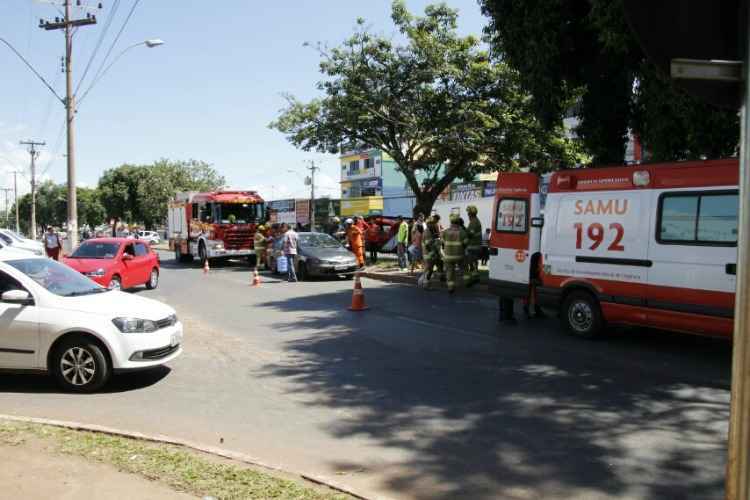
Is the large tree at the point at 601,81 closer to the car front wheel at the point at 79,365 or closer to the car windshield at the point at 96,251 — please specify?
the car front wheel at the point at 79,365

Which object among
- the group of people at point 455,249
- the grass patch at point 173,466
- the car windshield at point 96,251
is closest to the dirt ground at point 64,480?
the grass patch at point 173,466

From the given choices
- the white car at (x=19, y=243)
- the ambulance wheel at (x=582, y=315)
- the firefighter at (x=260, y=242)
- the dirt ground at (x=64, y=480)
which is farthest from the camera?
the firefighter at (x=260, y=242)

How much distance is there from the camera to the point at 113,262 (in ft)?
50.7

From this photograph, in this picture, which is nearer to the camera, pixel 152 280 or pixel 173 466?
pixel 173 466

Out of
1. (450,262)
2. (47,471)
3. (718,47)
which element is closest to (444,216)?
(450,262)

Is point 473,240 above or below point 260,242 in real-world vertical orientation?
above

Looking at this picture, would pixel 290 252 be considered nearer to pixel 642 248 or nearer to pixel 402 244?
pixel 402 244

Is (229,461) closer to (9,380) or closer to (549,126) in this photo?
(9,380)

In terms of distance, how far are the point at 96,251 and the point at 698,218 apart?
1355 cm

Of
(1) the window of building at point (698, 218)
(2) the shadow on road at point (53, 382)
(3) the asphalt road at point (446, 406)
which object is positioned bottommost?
(2) the shadow on road at point (53, 382)

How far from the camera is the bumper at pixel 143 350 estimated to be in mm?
6770

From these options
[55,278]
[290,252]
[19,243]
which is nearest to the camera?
[55,278]

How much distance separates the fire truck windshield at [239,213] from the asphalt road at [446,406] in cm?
1510

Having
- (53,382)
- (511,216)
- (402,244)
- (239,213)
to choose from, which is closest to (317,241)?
(402,244)
